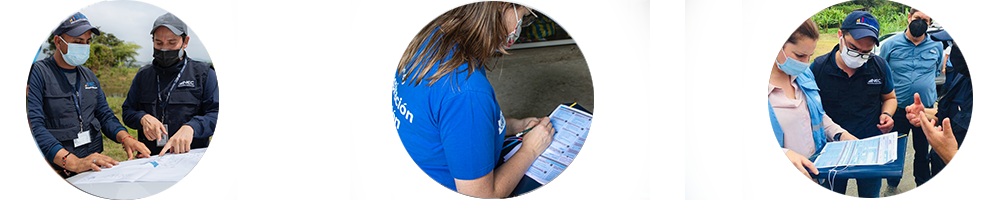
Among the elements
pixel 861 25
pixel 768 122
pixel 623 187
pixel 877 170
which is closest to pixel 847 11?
pixel 861 25

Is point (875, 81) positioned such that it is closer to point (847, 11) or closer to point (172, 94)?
point (847, 11)

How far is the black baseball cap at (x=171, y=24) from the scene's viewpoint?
218cm

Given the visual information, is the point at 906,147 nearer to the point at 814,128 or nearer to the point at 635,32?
the point at 814,128

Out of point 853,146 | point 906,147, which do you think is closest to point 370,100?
point 853,146

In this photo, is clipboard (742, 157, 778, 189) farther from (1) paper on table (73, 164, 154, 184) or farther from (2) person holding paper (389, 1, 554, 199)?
(1) paper on table (73, 164, 154, 184)

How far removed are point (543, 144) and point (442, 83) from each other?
1.84 feet

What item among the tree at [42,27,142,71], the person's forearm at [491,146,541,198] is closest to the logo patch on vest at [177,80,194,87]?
the tree at [42,27,142,71]

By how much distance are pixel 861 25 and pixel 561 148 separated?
4.18ft

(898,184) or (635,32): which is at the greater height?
(635,32)

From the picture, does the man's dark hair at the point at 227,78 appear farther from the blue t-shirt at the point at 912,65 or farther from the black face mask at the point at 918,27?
the black face mask at the point at 918,27

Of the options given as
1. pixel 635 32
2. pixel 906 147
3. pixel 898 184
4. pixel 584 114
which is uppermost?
pixel 635 32

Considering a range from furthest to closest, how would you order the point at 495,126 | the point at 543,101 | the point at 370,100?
the point at 543,101 < the point at 370,100 < the point at 495,126

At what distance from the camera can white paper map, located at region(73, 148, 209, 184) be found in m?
2.27

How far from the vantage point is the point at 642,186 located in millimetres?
2078
